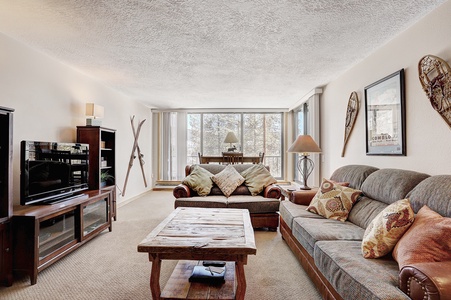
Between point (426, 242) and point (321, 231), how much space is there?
2.67ft

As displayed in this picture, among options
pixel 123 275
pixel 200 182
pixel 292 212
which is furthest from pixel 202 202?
pixel 123 275

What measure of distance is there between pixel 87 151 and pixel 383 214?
351 cm

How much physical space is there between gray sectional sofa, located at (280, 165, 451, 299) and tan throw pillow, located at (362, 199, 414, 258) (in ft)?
0.20

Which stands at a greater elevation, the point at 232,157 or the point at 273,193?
the point at 232,157

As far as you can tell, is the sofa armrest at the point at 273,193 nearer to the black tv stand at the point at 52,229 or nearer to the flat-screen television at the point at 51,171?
the black tv stand at the point at 52,229

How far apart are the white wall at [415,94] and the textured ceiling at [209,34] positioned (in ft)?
0.41

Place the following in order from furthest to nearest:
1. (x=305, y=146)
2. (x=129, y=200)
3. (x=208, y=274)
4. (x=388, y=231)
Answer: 1. (x=129, y=200)
2. (x=305, y=146)
3. (x=208, y=274)
4. (x=388, y=231)

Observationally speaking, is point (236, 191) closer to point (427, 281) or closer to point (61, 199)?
point (61, 199)

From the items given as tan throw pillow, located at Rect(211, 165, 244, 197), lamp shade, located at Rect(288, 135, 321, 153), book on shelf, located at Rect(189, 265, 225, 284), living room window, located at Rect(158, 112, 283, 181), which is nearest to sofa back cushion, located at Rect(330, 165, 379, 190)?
lamp shade, located at Rect(288, 135, 321, 153)

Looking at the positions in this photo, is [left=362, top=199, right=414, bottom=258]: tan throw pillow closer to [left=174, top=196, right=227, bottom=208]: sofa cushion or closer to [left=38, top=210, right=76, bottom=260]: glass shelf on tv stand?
[left=174, top=196, right=227, bottom=208]: sofa cushion

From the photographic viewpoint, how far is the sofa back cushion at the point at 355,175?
277 centimetres

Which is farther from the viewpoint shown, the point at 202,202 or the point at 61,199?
the point at 202,202

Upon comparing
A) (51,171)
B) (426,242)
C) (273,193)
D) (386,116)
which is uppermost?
(386,116)

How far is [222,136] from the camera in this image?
23.5ft
